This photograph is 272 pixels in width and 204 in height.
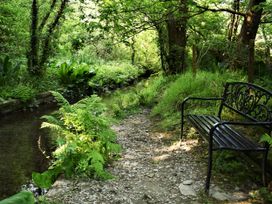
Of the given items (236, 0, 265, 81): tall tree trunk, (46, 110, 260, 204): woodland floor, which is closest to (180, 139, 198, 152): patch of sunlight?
(46, 110, 260, 204): woodland floor

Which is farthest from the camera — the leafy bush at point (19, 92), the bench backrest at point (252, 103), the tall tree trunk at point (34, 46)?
the tall tree trunk at point (34, 46)

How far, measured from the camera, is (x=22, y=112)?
9555mm

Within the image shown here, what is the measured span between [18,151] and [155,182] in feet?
9.97

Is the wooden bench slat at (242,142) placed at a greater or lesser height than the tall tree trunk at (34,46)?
lesser

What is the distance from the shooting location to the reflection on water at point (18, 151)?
4988mm

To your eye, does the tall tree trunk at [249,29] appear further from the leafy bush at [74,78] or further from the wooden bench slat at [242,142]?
the leafy bush at [74,78]

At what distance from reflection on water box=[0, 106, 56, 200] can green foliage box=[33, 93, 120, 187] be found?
840 millimetres

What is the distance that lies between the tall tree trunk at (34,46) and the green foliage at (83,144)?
699cm

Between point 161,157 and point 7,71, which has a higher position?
point 7,71

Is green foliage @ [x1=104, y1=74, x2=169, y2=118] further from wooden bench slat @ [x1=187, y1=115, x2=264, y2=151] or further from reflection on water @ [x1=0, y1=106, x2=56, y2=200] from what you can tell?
wooden bench slat @ [x1=187, y1=115, x2=264, y2=151]

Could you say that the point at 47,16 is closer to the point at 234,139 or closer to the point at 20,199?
the point at 234,139

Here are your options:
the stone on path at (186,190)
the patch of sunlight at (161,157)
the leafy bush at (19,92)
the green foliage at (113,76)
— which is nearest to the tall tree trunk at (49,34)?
the leafy bush at (19,92)

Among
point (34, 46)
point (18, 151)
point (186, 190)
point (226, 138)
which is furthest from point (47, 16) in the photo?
point (186, 190)

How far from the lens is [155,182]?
14.5 ft
